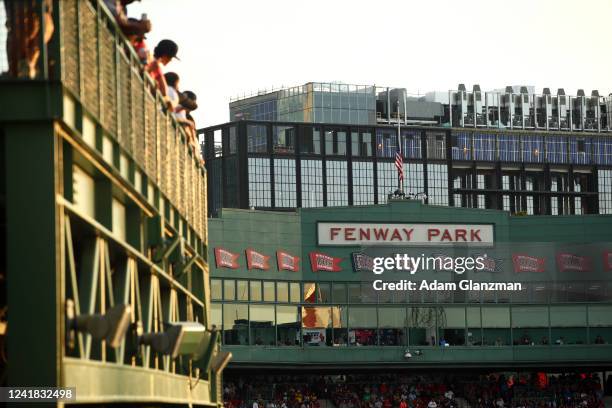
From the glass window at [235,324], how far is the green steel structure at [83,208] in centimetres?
5690

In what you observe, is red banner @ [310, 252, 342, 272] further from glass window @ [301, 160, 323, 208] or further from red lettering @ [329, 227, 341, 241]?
glass window @ [301, 160, 323, 208]

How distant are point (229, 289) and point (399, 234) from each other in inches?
443

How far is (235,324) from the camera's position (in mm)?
81125

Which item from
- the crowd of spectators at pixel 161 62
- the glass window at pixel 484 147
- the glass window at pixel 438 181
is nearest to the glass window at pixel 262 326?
the crowd of spectators at pixel 161 62

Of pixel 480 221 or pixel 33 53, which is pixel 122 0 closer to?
pixel 33 53

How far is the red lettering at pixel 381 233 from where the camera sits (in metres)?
86.4

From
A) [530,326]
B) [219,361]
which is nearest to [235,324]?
[530,326]

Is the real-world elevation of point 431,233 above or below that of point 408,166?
below

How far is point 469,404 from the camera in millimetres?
86625

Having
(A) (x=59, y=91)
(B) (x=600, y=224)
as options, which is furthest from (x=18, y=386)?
(B) (x=600, y=224)

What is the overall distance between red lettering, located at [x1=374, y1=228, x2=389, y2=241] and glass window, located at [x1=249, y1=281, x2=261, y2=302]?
7.88 m

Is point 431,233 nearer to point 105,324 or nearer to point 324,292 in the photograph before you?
point 324,292

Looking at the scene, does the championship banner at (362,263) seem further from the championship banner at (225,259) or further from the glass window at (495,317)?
the championship banner at (225,259)

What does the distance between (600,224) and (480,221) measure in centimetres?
740
